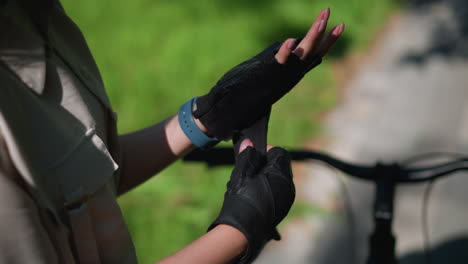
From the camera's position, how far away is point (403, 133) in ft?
11.4

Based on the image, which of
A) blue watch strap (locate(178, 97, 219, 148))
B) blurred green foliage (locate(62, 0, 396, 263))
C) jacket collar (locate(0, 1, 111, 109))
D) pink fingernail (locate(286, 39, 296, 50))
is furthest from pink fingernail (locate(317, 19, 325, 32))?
blurred green foliage (locate(62, 0, 396, 263))

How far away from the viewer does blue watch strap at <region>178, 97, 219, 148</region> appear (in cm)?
167

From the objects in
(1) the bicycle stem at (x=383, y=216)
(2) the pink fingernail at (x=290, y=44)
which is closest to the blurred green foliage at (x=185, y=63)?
(1) the bicycle stem at (x=383, y=216)

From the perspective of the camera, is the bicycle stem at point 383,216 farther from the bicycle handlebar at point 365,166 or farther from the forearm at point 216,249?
the forearm at point 216,249

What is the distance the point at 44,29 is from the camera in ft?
4.09

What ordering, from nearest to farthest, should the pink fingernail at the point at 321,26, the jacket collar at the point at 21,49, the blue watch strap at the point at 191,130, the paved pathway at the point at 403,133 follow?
the jacket collar at the point at 21,49, the pink fingernail at the point at 321,26, the blue watch strap at the point at 191,130, the paved pathway at the point at 403,133

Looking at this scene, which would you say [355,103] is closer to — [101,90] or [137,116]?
[137,116]

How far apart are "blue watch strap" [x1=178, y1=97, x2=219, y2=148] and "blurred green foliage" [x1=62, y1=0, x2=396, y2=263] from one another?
4.28ft

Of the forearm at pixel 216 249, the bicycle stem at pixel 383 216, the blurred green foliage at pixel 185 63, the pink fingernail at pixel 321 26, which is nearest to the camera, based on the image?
the forearm at pixel 216 249

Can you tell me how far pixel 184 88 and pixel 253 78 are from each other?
2568mm

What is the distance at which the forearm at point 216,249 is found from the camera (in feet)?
4.14

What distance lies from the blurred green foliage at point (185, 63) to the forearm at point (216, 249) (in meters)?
1.62

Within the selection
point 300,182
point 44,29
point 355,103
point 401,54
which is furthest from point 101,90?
point 401,54

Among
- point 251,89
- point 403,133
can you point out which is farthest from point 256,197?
point 403,133
